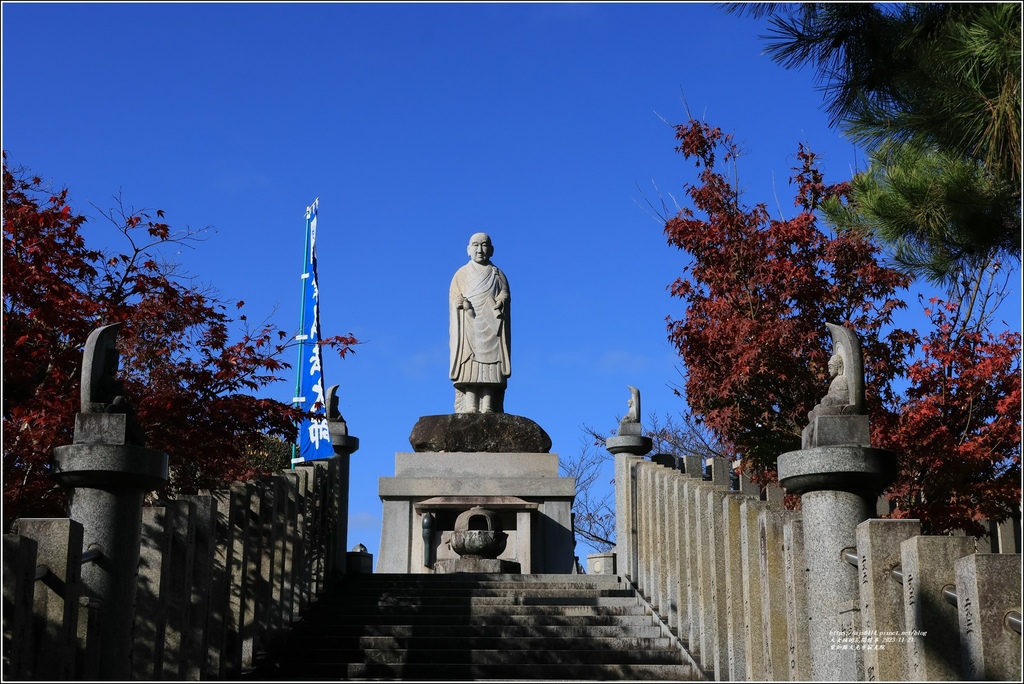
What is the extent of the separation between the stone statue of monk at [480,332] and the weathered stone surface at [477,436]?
0.72 metres

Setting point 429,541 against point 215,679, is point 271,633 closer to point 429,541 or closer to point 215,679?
point 215,679

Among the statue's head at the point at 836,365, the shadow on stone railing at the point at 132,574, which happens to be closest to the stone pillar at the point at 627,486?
the shadow on stone railing at the point at 132,574

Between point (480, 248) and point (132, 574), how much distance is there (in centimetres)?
1242

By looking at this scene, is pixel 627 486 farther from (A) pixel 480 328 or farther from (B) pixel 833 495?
(B) pixel 833 495

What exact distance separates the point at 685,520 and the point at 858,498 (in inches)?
113

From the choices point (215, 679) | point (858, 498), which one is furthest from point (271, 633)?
point (858, 498)

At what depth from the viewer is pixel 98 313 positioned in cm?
1076

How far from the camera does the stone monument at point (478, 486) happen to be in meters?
16.0

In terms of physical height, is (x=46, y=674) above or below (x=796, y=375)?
below

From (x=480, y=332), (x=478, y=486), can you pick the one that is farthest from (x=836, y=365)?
(x=480, y=332)

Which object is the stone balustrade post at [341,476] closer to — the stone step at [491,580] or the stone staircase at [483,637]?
the stone step at [491,580]

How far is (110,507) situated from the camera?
7.14m

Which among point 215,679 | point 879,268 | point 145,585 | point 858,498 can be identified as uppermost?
point 879,268

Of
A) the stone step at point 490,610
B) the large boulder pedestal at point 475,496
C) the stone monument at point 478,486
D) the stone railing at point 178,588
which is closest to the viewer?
the stone railing at point 178,588
